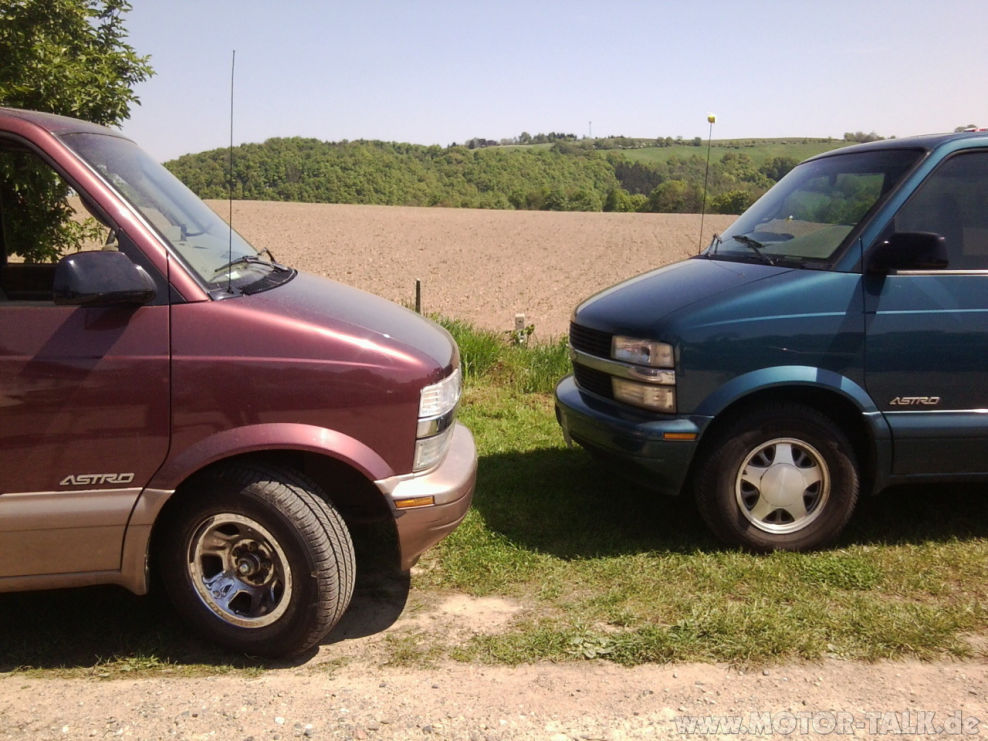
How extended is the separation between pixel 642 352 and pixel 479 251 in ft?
95.8

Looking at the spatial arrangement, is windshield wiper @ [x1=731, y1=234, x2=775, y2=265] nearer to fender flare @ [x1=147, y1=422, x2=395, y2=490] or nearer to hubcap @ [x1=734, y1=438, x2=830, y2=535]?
hubcap @ [x1=734, y1=438, x2=830, y2=535]

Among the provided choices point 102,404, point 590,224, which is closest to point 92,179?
point 102,404

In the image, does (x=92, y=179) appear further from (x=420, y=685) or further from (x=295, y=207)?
(x=295, y=207)

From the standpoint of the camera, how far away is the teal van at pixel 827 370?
13.9ft

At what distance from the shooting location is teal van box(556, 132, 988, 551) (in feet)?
13.9

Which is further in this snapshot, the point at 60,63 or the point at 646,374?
the point at 60,63

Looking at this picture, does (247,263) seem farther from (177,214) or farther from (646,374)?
(646,374)

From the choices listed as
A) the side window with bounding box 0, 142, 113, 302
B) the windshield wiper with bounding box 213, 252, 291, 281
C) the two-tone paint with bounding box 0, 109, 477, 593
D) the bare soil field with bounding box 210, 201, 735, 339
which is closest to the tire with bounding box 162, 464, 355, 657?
the two-tone paint with bounding box 0, 109, 477, 593

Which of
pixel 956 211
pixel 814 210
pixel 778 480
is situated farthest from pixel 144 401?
pixel 956 211

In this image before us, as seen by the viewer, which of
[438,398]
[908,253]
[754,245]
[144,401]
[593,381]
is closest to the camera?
[144,401]

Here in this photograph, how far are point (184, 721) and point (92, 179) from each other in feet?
6.88

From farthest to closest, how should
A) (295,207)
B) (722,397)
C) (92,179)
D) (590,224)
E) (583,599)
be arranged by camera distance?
(295,207) < (590,224) < (722,397) < (583,599) < (92,179)

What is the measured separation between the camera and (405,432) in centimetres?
335

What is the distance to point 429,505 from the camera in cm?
341
